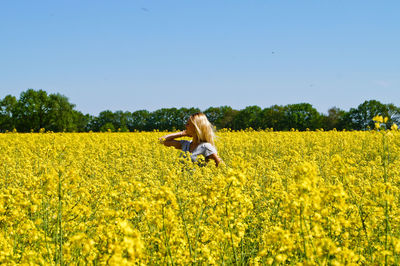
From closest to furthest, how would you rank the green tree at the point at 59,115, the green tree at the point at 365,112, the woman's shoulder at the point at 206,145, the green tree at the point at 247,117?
1. the woman's shoulder at the point at 206,145
2. the green tree at the point at 365,112
3. the green tree at the point at 59,115
4. the green tree at the point at 247,117

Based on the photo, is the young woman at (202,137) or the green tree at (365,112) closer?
the young woman at (202,137)

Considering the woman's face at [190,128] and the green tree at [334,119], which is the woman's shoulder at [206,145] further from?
the green tree at [334,119]

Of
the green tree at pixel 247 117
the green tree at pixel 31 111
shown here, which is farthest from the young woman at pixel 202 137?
the green tree at pixel 247 117

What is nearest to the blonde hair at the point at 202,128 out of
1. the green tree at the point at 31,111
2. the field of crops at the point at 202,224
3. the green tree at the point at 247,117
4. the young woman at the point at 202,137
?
the young woman at the point at 202,137

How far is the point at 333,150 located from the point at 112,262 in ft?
35.4

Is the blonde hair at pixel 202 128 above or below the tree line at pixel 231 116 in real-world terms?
below

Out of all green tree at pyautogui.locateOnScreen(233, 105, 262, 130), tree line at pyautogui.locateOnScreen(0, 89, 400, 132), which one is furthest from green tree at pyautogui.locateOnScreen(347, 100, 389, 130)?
green tree at pyautogui.locateOnScreen(233, 105, 262, 130)

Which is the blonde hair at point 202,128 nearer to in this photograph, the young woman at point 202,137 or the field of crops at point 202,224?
the young woman at point 202,137

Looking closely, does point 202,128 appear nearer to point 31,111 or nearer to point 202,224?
point 202,224

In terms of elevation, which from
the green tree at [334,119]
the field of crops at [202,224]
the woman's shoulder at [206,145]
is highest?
the green tree at [334,119]

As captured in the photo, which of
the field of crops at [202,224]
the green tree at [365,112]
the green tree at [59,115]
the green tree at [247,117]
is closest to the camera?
the field of crops at [202,224]

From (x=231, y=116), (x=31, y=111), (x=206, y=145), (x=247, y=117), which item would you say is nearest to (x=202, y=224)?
(x=206, y=145)

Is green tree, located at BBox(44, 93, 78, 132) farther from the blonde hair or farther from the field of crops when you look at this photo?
the field of crops

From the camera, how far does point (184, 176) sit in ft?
15.7
